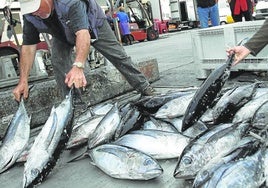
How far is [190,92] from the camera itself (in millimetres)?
3887

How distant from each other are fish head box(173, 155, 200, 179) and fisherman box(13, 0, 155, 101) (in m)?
1.08

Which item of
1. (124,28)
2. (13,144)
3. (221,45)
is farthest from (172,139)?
(124,28)

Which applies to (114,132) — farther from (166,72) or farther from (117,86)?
(166,72)

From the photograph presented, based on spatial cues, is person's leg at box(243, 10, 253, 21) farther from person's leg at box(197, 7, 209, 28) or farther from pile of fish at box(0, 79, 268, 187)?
pile of fish at box(0, 79, 268, 187)

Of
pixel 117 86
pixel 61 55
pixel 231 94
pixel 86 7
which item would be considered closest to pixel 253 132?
pixel 231 94

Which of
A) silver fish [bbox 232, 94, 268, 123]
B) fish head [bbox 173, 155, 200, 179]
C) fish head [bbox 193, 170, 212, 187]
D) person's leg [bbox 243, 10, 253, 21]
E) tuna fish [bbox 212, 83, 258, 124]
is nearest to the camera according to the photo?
fish head [bbox 193, 170, 212, 187]

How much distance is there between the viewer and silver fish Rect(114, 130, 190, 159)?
302 centimetres

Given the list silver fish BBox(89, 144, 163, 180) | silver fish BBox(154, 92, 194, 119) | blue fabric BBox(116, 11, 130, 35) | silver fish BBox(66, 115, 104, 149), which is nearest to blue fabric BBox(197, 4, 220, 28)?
silver fish BBox(154, 92, 194, 119)

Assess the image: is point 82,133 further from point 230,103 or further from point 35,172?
point 230,103

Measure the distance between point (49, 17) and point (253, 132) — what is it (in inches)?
88.1

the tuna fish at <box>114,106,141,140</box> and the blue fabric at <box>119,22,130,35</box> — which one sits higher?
the blue fabric at <box>119,22,130,35</box>

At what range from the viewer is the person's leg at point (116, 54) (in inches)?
183

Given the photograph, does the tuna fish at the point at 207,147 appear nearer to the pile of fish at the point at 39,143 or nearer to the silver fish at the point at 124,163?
the silver fish at the point at 124,163

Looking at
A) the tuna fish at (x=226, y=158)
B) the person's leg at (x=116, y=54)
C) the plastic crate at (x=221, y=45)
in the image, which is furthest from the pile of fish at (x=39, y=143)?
the plastic crate at (x=221, y=45)
